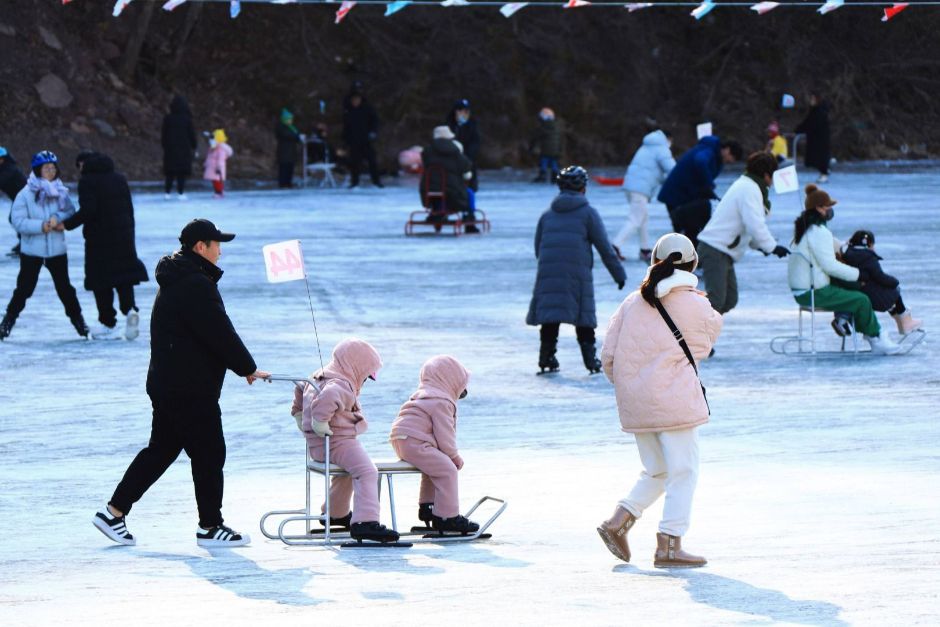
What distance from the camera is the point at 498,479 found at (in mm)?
9617

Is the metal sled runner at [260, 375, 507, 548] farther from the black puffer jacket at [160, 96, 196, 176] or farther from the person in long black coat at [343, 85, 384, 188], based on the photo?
the person in long black coat at [343, 85, 384, 188]

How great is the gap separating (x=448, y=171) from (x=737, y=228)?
11.0 metres

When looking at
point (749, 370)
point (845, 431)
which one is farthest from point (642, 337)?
point (749, 370)

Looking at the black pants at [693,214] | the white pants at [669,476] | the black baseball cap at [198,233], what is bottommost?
the white pants at [669,476]

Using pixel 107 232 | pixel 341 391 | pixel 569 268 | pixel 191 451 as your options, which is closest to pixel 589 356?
pixel 569 268

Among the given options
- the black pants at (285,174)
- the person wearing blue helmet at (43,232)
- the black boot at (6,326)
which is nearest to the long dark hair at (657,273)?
the person wearing blue helmet at (43,232)

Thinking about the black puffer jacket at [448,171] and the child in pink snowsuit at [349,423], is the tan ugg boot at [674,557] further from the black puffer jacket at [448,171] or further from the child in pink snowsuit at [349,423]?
the black puffer jacket at [448,171]

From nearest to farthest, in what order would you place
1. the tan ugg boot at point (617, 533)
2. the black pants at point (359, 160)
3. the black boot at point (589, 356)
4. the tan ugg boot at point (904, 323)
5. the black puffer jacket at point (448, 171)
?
the tan ugg boot at point (617, 533) < the black boot at point (589, 356) < the tan ugg boot at point (904, 323) < the black puffer jacket at point (448, 171) < the black pants at point (359, 160)

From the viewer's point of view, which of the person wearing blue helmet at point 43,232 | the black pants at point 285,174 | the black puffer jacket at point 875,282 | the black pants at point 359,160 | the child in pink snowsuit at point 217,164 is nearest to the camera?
the black puffer jacket at point 875,282

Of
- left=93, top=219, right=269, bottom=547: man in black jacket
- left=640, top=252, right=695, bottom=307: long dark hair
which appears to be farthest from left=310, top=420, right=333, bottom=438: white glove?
left=640, top=252, right=695, bottom=307: long dark hair

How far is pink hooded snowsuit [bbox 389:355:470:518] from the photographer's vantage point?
8133 mm

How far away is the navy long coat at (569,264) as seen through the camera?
Result: 13.2 meters

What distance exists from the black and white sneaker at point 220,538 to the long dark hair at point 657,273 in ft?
6.66

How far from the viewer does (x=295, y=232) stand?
24.8m
